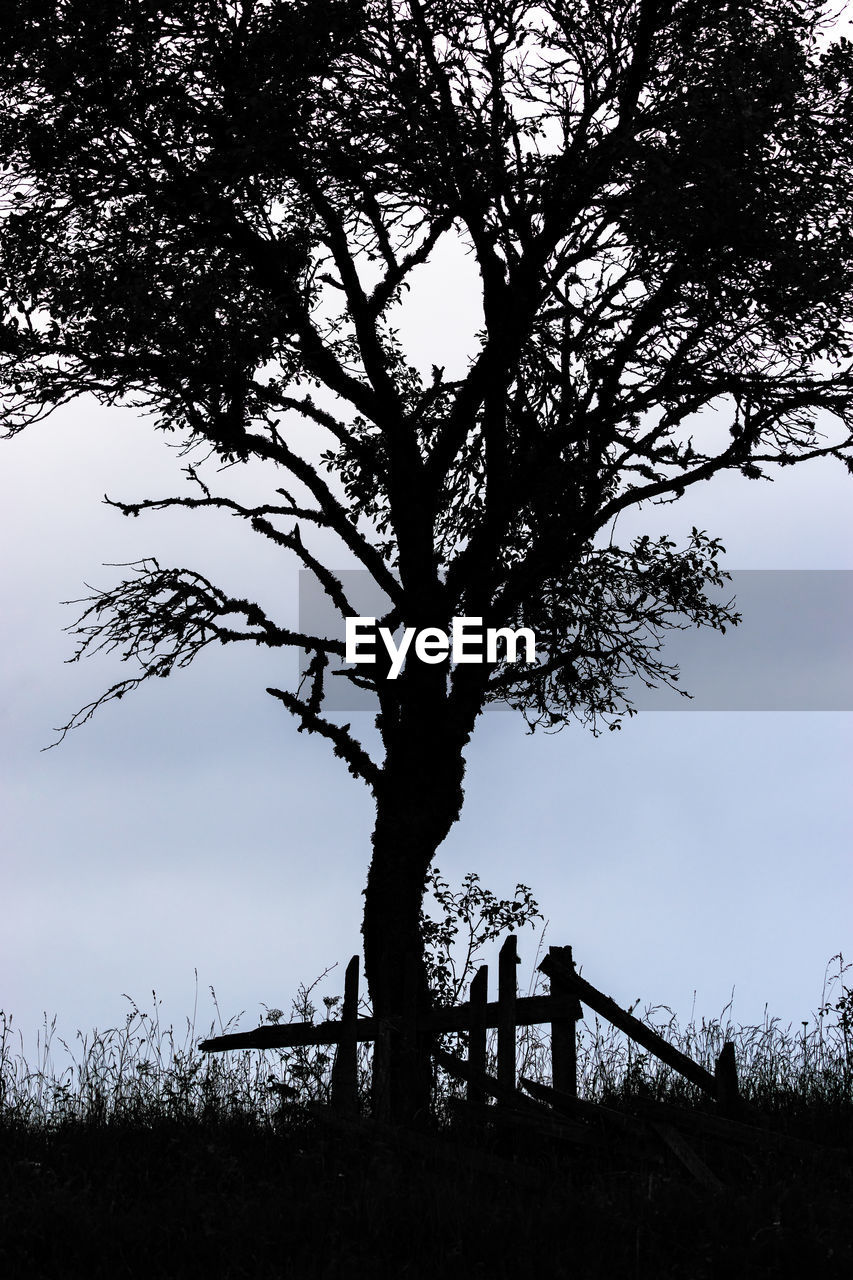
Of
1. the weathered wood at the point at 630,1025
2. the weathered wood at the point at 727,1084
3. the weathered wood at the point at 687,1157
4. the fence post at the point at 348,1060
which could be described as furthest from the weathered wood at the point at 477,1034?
the weathered wood at the point at 727,1084

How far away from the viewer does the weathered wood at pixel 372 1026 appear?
13594 millimetres

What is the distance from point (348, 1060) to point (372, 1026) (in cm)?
44

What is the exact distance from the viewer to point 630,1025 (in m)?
13.6

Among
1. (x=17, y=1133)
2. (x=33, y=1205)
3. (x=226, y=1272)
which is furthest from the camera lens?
(x=17, y=1133)

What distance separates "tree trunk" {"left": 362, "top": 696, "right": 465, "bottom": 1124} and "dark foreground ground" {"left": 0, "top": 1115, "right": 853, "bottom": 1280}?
3.10 metres

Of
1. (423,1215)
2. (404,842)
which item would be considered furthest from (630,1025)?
(423,1215)

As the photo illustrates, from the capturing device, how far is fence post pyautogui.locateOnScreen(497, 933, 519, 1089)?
1302 centimetres

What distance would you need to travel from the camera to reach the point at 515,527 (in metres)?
17.5

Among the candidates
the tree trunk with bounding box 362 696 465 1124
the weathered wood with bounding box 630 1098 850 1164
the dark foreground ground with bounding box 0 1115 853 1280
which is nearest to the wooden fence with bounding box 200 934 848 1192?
the weathered wood with bounding box 630 1098 850 1164

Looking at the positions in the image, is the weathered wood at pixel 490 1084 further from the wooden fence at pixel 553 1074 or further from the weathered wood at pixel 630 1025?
the weathered wood at pixel 630 1025

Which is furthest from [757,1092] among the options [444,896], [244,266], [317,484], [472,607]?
[244,266]

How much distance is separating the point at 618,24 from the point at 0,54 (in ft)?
22.2

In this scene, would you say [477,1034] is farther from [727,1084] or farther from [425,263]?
[425,263]

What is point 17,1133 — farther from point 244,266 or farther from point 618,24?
point 618,24
